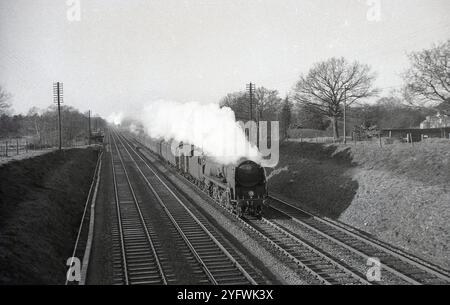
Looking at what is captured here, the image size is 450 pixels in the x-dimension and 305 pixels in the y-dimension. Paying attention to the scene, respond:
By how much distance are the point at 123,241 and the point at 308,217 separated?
9.24m

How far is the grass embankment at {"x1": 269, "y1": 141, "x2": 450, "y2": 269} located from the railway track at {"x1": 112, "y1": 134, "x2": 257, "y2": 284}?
7.03 m

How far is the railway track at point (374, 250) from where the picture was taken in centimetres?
1152

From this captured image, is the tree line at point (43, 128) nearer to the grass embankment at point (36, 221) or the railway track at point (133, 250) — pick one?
the grass embankment at point (36, 221)

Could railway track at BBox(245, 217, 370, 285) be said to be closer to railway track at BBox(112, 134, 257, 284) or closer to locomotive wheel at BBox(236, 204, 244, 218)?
locomotive wheel at BBox(236, 204, 244, 218)

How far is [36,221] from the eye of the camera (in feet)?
50.3

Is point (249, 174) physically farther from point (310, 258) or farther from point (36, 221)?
point (36, 221)

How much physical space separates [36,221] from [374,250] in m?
13.2

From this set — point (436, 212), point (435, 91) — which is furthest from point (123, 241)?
point (435, 91)

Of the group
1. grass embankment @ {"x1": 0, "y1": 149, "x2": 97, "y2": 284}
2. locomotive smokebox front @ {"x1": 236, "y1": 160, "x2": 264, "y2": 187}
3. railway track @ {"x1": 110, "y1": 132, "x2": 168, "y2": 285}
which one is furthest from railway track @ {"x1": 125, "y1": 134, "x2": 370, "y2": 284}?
grass embankment @ {"x1": 0, "y1": 149, "x2": 97, "y2": 284}

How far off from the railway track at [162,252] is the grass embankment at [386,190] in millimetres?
7032

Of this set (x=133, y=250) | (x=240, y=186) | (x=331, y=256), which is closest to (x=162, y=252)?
(x=133, y=250)

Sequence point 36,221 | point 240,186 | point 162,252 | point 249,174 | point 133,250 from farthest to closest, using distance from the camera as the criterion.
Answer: point 249,174
point 240,186
point 36,221
point 133,250
point 162,252
